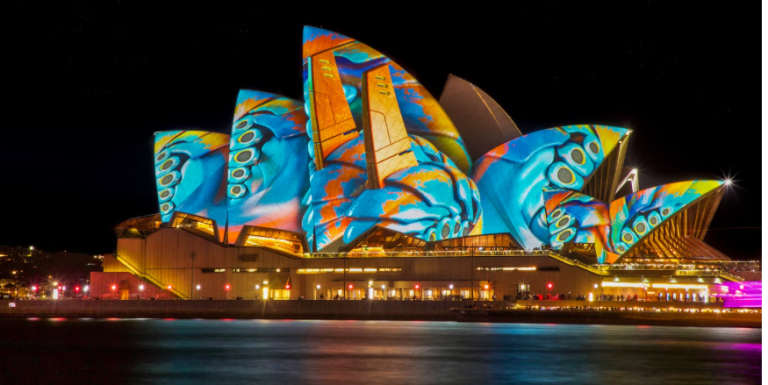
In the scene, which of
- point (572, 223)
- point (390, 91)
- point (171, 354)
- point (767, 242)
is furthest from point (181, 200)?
point (767, 242)

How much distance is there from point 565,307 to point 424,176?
14.0m

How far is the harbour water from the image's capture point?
28.9m

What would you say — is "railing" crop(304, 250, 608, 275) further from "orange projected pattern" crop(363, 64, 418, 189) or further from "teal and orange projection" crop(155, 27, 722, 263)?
"orange projected pattern" crop(363, 64, 418, 189)

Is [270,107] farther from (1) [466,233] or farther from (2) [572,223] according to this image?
(2) [572,223]

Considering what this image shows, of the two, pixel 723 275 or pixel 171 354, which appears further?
pixel 723 275

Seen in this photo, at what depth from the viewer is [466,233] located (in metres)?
68.7

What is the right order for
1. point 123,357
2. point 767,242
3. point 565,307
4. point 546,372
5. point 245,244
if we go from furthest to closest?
point 245,244 < point 565,307 < point 123,357 < point 546,372 < point 767,242

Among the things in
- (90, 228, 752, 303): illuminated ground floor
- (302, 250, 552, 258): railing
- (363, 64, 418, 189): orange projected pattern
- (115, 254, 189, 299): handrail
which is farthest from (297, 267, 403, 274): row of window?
(115, 254, 189, 299): handrail

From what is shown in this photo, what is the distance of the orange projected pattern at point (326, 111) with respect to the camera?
68.6 metres

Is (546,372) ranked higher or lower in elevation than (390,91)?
lower

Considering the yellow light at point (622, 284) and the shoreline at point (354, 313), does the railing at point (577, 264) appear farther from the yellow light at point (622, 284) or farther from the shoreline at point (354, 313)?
the shoreline at point (354, 313)

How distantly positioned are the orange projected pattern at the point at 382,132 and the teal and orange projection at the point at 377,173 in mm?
91

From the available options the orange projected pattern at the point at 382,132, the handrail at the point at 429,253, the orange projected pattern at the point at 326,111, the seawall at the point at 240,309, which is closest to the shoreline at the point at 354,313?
the seawall at the point at 240,309

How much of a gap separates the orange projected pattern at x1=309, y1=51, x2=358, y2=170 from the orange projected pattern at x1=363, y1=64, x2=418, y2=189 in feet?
9.45
